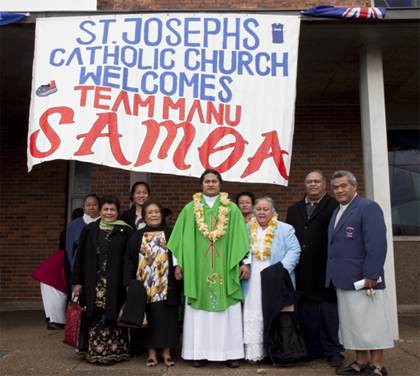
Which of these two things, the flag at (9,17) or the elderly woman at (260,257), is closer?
the elderly woman at (260,257)

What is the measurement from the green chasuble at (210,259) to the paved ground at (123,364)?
0.61 m

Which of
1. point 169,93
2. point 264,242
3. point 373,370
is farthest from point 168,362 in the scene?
point 169,93

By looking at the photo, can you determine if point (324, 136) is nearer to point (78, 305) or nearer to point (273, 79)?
point (273, 79)

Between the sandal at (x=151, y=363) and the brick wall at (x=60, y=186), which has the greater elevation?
the brick wall at (x=60, y=186)

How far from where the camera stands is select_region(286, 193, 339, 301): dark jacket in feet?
14.4

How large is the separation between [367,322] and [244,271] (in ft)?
3.88

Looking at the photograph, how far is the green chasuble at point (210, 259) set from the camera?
4262 millimetres

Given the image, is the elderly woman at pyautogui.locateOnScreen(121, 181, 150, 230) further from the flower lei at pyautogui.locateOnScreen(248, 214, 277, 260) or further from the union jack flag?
the union jack flag

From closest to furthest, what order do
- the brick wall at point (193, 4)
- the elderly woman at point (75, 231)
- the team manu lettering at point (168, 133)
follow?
the team manu lettering at point (168, 133), the elderly woman at point (75, 231), the brick wall at point (193, 4)

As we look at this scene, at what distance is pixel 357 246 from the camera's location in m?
3.96

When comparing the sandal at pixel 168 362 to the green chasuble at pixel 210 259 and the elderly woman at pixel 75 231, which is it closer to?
the green chasuble at pixel 210 259

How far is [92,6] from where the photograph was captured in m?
5.41

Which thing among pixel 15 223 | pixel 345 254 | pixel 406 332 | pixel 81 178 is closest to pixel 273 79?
pixel 345 254

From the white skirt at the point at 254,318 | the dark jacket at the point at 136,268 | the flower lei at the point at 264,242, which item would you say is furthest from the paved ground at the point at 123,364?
the flower lei at the point at 264,242
